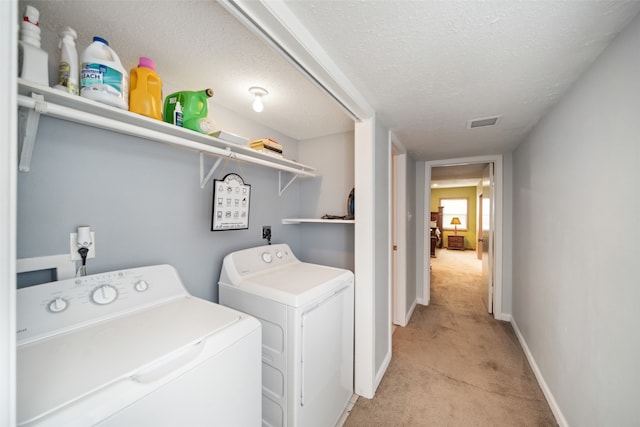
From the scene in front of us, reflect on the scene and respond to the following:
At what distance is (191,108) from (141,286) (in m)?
0.94

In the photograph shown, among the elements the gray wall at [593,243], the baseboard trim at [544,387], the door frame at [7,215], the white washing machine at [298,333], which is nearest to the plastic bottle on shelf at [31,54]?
the door frame at [7,215]

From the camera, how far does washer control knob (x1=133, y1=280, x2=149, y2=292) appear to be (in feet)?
3.78

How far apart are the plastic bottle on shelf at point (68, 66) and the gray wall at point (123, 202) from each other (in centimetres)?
21

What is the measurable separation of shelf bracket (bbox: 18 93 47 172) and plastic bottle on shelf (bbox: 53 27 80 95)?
0.14 m

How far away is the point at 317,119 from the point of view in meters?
2.06

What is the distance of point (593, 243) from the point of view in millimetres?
1226

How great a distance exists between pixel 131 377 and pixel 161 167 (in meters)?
1.08

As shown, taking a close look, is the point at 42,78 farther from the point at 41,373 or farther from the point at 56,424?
the point at 56,424

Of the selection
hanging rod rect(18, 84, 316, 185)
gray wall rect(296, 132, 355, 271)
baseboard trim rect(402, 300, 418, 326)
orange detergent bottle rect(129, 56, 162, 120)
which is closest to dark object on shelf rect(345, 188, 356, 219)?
gray wall rect(296, 132, 355, 271)

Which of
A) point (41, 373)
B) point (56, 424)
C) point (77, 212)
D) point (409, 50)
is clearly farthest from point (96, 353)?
point (409, 50)

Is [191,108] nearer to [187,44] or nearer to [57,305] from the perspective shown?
[187,44]

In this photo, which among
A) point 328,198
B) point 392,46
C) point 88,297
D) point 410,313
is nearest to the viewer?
point 88,297

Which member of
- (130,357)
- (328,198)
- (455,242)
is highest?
(328,198)

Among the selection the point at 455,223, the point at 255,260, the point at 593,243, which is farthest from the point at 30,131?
the point at 455,223
